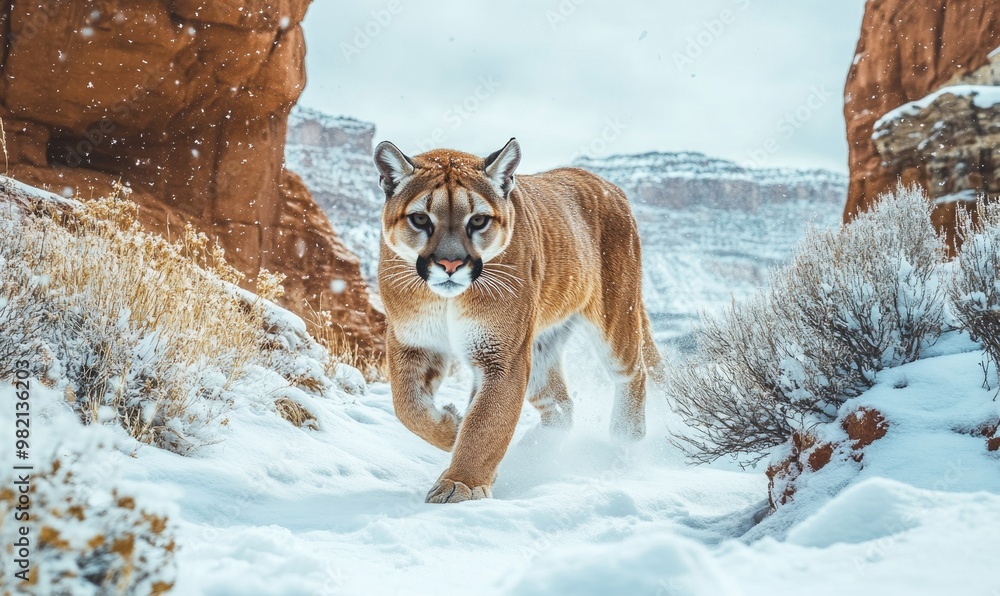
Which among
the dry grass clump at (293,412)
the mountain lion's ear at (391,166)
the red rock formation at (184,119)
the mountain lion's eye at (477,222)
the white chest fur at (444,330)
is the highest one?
the red rock formation at (184,119)

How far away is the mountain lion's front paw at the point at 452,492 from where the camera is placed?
10.6 feet

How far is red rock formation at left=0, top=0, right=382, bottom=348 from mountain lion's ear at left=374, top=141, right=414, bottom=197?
5.90 meters

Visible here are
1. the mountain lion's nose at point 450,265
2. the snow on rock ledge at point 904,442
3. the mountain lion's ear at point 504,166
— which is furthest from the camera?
the mountain lion's ear at point 504,166

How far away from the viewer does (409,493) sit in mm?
3549

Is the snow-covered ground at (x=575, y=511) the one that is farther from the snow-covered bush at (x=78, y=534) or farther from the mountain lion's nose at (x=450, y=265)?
the mountain lion's nose at (x=450, y=265)

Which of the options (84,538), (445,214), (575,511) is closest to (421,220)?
(445,214)

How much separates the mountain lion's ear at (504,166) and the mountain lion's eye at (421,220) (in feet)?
1.49

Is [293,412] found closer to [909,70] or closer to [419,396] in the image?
[419,396]

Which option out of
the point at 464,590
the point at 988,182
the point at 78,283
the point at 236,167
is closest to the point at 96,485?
the point at 464,590

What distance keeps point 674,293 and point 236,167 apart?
57434mm

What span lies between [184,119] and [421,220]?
8040 millimetres

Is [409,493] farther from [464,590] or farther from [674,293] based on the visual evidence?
[674,293]

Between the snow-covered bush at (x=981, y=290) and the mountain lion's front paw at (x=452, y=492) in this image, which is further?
the mountain lion's front paw at (x=452, y=492)

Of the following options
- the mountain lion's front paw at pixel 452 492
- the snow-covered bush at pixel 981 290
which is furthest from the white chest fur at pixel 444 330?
the snow-covered bush at pixel 981 290
